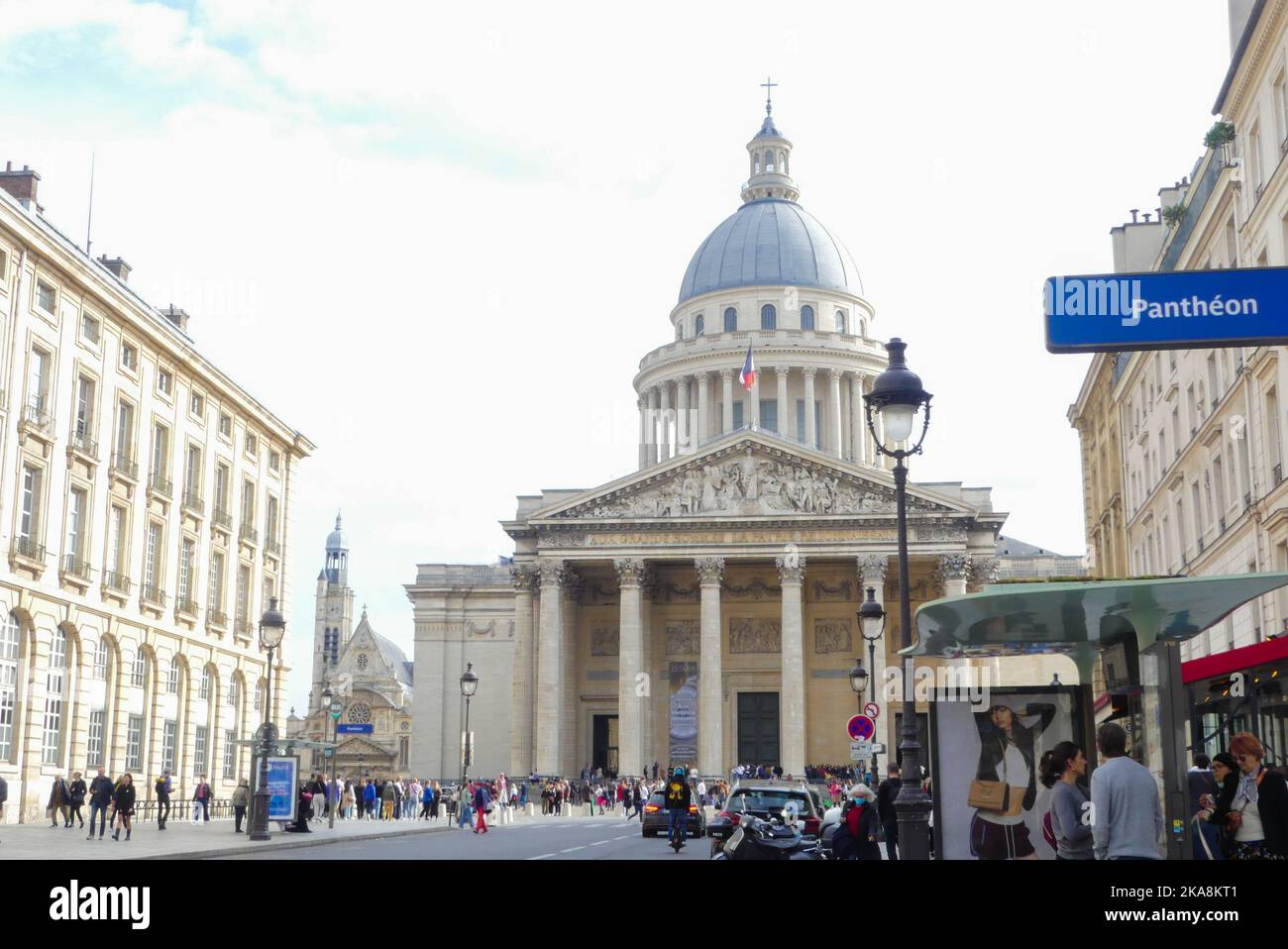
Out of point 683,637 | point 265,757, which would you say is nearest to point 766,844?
point 265,757

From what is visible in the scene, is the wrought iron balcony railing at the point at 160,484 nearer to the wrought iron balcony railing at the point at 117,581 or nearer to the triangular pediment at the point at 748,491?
the wrought iron balcony railing at the point at 117,581

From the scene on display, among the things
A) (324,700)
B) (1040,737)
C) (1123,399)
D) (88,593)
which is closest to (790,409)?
(1123,399)

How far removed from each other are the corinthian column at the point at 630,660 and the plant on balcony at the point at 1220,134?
140ft

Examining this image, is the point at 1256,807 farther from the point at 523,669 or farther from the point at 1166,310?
the point at 523,669

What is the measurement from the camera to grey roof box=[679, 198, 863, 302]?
9931 cm

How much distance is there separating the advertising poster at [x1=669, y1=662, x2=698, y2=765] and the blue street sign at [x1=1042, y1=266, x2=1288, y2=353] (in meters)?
65.3

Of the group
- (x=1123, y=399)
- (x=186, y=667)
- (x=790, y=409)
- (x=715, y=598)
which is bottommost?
(x=186, y=667)

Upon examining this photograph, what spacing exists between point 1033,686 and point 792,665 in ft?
181

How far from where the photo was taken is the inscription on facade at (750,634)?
76562 millimetres

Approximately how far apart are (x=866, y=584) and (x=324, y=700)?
29176 mm

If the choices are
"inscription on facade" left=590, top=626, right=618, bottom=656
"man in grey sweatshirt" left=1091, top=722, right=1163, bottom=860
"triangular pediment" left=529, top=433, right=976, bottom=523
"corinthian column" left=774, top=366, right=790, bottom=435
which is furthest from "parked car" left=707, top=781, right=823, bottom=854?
"corinthian column" left=774, top=366, right=790, bottom=435
